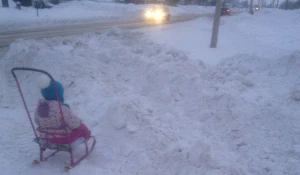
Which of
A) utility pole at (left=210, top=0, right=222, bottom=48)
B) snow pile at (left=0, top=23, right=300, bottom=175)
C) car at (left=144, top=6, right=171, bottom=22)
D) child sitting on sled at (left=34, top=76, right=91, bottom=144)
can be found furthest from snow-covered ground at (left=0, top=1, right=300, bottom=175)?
car at (left=144, top=6, right=171, bottom=22)

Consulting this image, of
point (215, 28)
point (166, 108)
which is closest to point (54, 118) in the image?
point (166, 108)

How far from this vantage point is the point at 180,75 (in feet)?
26.1

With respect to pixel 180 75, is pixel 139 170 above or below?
below

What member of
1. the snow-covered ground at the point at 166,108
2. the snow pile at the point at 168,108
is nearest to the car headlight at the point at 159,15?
the snow-covered ground at the point at 166,108

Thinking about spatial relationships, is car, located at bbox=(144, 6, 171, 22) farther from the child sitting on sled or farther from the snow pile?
the child sitting on sled

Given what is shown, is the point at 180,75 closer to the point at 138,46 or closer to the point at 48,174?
the point at 138,46

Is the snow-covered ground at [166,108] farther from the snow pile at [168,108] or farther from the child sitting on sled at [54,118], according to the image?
the child sitting on sled at [54,118]

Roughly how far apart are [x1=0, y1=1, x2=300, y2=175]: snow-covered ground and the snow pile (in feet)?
0.06

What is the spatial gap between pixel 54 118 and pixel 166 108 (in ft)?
10.2

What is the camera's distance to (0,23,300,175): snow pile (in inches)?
198

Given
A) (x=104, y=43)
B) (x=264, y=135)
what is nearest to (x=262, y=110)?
(x=264, y=135)

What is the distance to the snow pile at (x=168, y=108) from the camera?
16.5 feet

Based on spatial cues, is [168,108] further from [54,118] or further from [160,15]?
[160,15]

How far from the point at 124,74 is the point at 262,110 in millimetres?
3779
